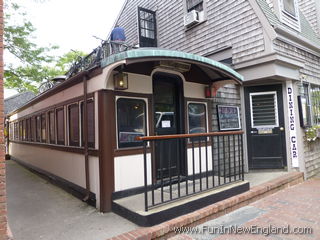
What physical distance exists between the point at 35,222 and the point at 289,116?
5.58m

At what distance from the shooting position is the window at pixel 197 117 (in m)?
4.75

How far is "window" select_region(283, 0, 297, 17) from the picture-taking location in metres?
6.11

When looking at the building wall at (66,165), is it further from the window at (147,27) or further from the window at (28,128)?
the window at (147,27)

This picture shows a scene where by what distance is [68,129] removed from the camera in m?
4.77

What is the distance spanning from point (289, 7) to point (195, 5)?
103 inches

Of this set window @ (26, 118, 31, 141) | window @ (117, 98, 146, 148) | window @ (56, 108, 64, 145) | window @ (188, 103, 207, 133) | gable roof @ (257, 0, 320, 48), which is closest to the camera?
window @ (117, 98, 146, 148)

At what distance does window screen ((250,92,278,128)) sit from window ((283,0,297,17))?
2433 mm

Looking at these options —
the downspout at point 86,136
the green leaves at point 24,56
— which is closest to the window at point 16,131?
the green leaves at point 24,56

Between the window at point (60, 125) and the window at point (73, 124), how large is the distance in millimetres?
492

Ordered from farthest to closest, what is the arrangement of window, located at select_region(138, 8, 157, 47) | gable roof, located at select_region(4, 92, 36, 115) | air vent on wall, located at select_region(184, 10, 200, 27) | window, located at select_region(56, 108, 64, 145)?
gable roof, located at select_region(4, 92, 36, 115) < window, located at select_region(138, 8, 157, 47) < air vent on wall, located at select_region(184, 10, 200, 27) < window, located at select_region(56, 108, 64, 145)

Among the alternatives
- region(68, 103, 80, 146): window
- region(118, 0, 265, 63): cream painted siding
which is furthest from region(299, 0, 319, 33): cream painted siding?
region(68, 103, 80, 146): window

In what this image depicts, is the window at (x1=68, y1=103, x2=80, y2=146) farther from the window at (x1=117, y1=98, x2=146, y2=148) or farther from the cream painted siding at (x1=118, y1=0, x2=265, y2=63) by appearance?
the cream painted siding at (x1=118, y1=0, x2=265, y2=63)

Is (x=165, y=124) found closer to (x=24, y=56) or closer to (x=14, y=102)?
(x=24, y=56)

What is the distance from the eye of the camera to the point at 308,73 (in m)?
6.18
